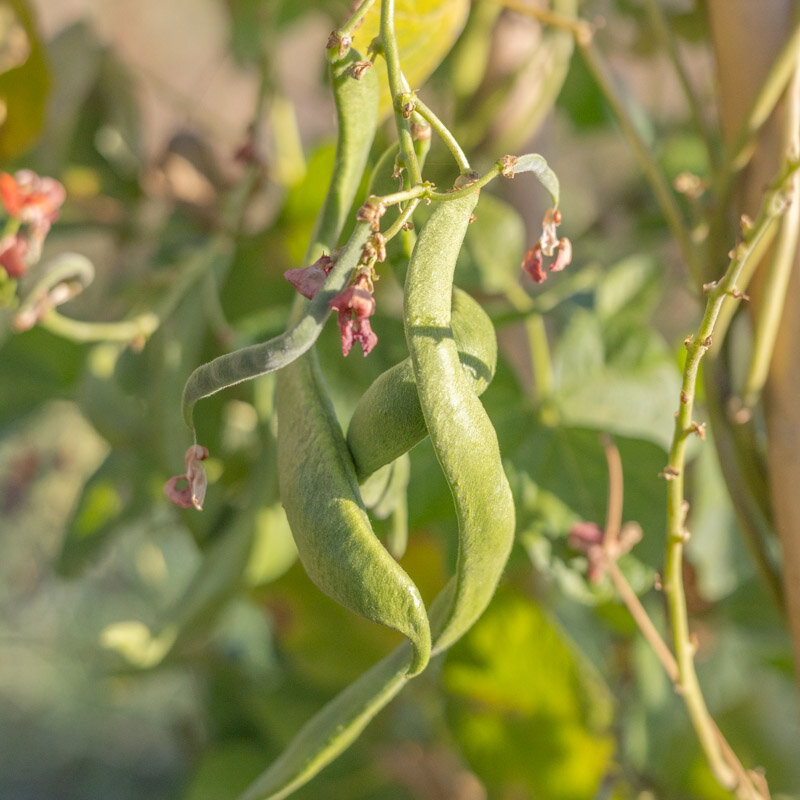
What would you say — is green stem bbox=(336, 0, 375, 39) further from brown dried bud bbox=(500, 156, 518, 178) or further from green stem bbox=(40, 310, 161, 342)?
green stem bbox=(40, 310, 161, 342)

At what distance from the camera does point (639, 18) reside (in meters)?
0.79

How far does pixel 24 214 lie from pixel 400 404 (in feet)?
0.81

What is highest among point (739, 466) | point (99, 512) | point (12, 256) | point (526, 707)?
point (12, 256)

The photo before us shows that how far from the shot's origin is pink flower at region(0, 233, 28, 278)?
39 cm

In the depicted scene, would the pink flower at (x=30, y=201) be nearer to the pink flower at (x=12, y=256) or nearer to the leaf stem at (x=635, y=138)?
the pink flower at (x=12, y=256)

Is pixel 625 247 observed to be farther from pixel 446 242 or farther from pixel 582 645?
pixel 446 242

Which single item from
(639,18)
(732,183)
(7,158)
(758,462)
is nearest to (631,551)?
(758,462)

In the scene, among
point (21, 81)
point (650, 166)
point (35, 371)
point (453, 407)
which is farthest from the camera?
point (35, 371)

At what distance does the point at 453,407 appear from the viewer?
0.69 ft

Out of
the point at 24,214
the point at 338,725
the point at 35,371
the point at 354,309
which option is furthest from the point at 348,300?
the point at 35,371

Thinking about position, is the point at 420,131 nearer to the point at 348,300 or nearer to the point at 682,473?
the point at 348,300

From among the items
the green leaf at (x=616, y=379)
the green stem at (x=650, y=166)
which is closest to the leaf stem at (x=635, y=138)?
the green stem at (x=650, y=166)

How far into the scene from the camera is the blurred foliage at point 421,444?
45 cm

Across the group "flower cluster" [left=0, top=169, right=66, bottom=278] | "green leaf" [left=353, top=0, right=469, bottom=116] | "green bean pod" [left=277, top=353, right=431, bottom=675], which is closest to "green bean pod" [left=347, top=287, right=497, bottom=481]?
"green bean pod" [left=277, top=353, right=431, bottom=675]
